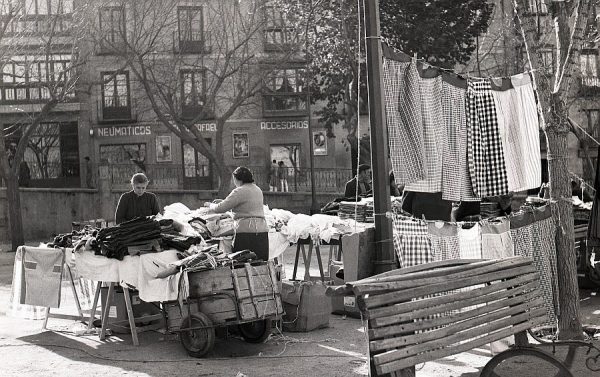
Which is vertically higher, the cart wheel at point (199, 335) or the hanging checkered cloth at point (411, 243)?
the hanging checkered cloth at point (411, 243)

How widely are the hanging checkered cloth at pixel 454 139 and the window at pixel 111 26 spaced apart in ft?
79.5

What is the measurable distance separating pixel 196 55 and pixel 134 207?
28517 millimetres

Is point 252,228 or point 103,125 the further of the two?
point 103,125

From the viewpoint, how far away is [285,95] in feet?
135

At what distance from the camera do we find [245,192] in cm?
1070

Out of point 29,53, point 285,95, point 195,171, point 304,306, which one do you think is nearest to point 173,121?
point 195,171

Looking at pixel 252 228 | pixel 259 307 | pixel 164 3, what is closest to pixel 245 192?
pixel 252 228

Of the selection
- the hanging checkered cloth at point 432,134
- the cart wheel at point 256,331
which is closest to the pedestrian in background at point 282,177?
the cart wheel at point 256,331

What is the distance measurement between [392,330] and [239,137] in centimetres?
3667

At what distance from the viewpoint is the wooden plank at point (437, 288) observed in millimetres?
5686

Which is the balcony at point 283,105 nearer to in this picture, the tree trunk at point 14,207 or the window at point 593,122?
the window at point 593,122

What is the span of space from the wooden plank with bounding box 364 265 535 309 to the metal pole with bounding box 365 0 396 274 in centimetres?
113

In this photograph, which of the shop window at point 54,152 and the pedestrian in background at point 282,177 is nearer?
the pedestrian in background at point 282,177

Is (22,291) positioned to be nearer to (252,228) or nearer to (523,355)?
(252,228)
